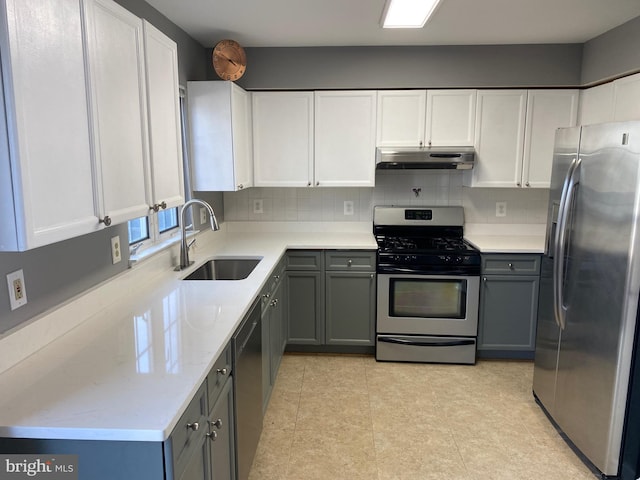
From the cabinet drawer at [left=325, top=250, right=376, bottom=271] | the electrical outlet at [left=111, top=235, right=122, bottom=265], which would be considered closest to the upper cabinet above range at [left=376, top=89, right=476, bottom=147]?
the cabinet drawer at [left=325, top=250, right=376, bottom=271]

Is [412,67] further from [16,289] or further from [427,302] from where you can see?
[16,289]

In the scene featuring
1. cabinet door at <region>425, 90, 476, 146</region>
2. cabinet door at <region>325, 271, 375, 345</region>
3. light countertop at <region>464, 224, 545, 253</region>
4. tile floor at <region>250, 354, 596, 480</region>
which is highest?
cabinet door at <region>425, 90, 476, 146</region>

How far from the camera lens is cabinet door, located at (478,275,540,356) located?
342 cm

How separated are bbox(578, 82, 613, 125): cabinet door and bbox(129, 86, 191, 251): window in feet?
9.51

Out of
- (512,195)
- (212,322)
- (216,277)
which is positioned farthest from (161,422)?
(512,195)

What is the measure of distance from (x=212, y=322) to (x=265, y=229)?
7.41ft

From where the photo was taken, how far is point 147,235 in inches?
105

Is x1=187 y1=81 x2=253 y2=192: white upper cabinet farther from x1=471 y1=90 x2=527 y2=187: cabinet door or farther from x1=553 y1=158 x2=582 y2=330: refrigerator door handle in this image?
x1=553 y1=158 x2=582 y2=330: refrigerator door handle

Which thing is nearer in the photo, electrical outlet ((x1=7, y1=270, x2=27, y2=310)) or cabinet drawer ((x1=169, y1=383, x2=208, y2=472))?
cabinet drawer ((x1=169, y1=383, x2=208, y2=472))

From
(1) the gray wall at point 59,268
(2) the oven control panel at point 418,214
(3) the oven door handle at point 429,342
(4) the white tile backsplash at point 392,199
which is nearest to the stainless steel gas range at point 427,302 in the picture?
(3) the oven door handle at point 429,342

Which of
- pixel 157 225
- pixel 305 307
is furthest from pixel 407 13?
pixel 305 307

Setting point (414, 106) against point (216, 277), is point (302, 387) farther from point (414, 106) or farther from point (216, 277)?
point (414, 106)

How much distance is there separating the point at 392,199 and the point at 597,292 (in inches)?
78.7

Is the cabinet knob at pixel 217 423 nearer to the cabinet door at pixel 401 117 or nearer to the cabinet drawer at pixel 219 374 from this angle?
the cabinet drawer at pixel 219 374
